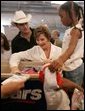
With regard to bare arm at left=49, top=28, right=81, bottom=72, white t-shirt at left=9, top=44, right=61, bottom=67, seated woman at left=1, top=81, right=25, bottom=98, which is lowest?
seated woman at left=1, top=81, right=25, bottom=98

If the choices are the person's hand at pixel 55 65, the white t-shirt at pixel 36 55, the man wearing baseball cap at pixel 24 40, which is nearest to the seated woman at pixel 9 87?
the person's hand at pixel 55 65

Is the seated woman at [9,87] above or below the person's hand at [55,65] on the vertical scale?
below

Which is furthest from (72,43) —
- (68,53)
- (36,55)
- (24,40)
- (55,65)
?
(24,40)

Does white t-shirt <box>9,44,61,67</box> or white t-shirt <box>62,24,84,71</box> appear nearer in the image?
white t-shirt <box>62,24,84,71</box>

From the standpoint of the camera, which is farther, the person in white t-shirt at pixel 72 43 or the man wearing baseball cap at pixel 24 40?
the man wearing baseball cap at pixel 24 40

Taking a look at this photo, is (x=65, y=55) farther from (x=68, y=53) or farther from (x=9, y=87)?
(x=9, y=87)

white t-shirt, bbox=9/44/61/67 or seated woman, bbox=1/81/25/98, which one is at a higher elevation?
white t-shirt, bbox=9/44/61/67

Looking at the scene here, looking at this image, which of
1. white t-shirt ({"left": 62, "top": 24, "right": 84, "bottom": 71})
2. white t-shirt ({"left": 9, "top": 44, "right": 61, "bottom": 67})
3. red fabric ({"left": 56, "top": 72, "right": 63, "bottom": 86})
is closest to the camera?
red fabric ({"left": 56, "top": 72, "right": 63, "bottom": 86})

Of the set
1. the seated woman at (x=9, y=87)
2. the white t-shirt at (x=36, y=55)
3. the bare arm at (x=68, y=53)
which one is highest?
the bare arm at (x=68, y=53)

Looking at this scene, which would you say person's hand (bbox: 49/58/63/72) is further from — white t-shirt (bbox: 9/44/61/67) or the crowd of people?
white t-shirt (bbox: 9/44/61/67)

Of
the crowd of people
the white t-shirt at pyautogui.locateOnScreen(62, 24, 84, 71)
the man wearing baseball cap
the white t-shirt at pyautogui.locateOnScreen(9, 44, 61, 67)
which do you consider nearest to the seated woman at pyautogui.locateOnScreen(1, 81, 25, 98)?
the crowd of people

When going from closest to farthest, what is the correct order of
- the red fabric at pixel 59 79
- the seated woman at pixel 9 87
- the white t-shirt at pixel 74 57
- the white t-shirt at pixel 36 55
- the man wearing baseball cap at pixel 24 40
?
the seated woman at pixel 9 87 < the red fabric at pixel 59 79 < the white t-shirt at pixel 74 57 < the white t-shirt at pixel 36 55 < the man wearing baseball cap at pixel 24 40

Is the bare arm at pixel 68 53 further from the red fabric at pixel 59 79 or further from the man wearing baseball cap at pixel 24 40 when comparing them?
the man wearing baseball cap at pixel 24 40

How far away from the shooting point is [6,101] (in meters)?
1.93
